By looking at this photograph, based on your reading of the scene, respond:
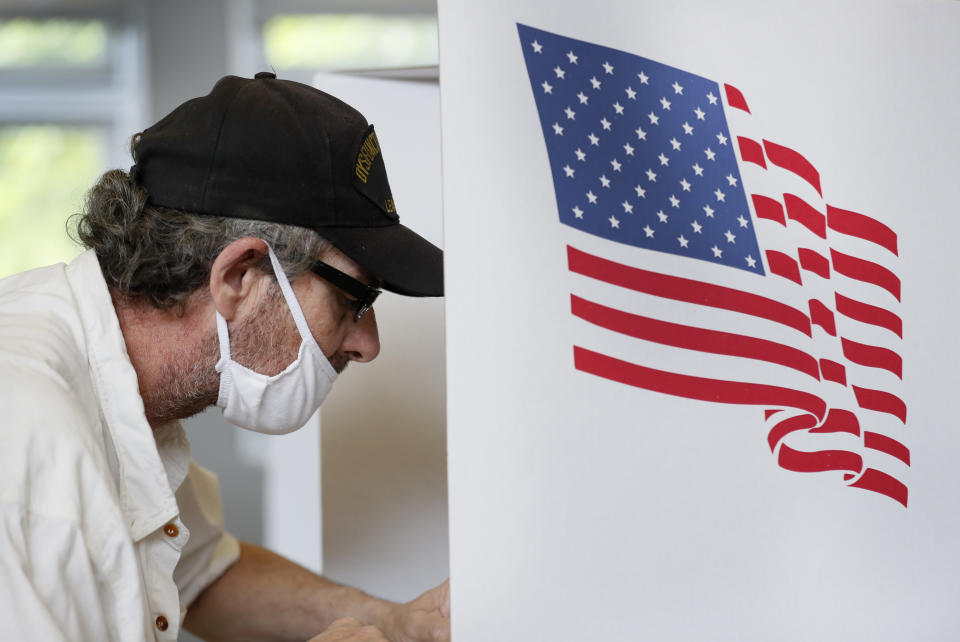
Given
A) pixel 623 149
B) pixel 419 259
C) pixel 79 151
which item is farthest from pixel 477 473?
pixel 79 151

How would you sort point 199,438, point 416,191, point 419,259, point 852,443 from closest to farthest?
Result: point 852,443, point 419,259, point 416,191, point 199,438

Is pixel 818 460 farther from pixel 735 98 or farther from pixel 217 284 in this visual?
pixel 217 284

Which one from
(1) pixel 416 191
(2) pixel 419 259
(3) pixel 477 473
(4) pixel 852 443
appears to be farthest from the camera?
(1) pixel 416 191

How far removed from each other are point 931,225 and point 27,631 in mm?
930

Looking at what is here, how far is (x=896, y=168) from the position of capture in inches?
35.4

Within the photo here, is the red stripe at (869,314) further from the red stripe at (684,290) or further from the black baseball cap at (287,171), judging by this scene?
the black baseball cap at (287,171)

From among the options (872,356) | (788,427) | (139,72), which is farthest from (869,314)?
(139,72)

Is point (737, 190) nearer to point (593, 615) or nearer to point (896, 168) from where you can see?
point (896, 168)

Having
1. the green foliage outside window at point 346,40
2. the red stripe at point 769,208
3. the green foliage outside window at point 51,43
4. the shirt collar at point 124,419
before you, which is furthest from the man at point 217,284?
the green foliage outside window at point 51,43

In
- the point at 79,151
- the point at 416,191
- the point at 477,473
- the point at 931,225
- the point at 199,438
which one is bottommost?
the point at 199,438

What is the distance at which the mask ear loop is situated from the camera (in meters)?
1.10

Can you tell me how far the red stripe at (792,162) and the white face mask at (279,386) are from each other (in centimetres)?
58

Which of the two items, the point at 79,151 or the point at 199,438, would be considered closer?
the point at 199,438

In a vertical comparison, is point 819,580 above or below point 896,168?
below
